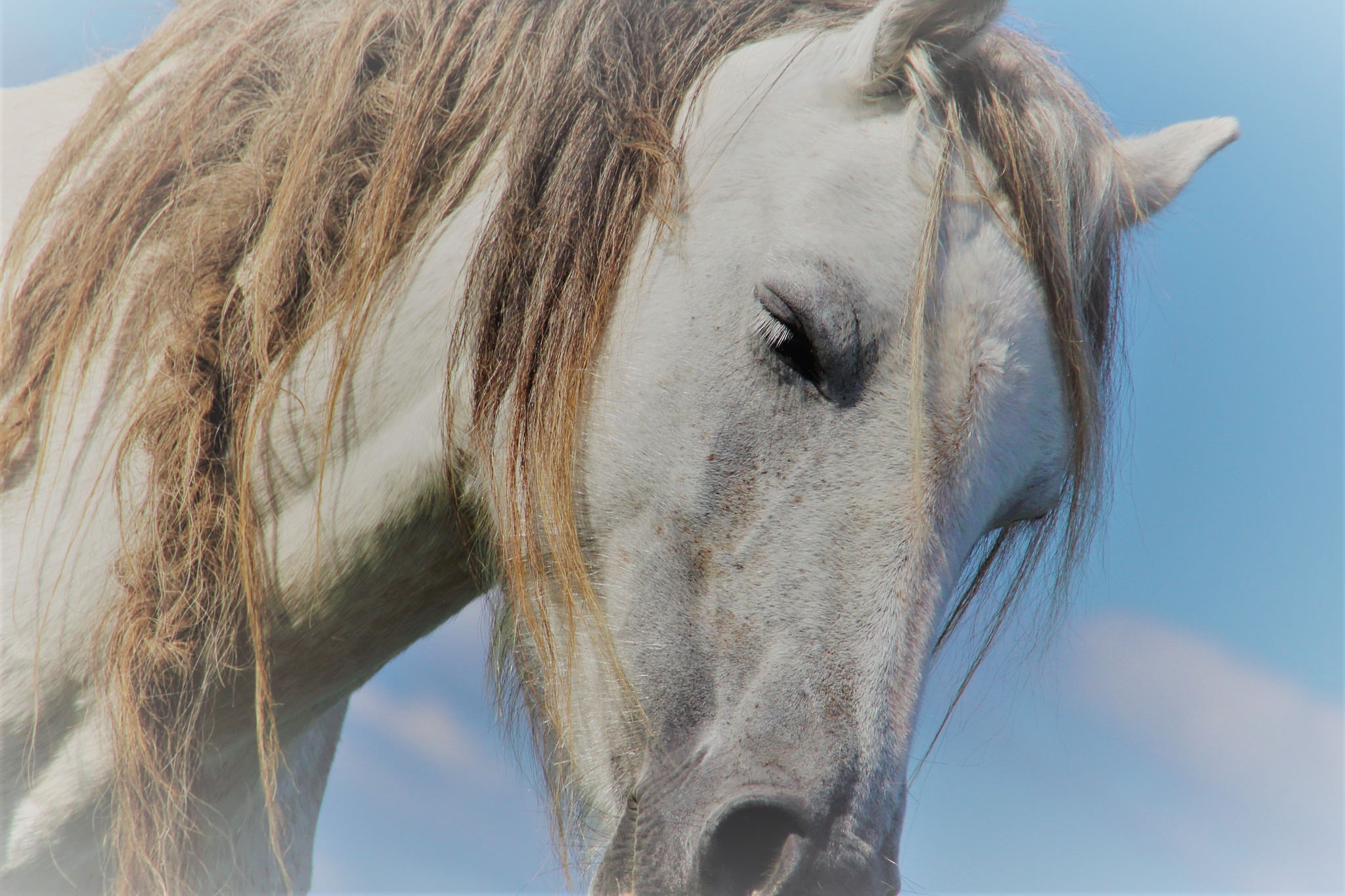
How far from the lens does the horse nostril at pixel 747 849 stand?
100cm

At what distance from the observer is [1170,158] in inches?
61.4

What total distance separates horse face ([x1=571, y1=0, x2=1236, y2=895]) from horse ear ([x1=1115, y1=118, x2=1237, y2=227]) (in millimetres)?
493

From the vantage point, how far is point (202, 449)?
1154 millimetres

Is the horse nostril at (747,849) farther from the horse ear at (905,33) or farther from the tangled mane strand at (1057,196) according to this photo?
the horse ear at (905,33)

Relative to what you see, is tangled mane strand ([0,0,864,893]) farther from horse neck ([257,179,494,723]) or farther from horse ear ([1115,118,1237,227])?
horse ear ([1115,118,1237,227])

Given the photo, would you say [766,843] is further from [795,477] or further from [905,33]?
[905,33]

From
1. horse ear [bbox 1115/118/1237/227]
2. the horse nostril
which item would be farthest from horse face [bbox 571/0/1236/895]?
horse ear [bbox 1115/118/1237/227]

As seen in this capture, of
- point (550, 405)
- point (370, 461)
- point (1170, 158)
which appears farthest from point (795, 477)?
point (1170, 158)

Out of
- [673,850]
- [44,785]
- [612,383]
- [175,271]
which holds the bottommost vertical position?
[44,785]

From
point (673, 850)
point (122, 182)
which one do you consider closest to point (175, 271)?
point (122, 182)

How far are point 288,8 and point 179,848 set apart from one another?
132 cm

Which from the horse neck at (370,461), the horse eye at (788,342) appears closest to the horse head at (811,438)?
the horse eye at (788,342)

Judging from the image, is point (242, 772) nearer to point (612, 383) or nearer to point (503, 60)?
point (612, 383)

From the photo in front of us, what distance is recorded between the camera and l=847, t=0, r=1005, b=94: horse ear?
49.2 inches
